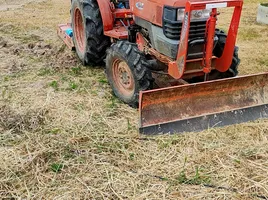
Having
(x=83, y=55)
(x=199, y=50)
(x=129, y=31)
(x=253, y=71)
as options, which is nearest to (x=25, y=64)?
(x=83, y=55)

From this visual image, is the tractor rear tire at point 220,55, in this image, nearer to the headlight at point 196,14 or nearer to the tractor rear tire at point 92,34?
the headlight at point 196,14

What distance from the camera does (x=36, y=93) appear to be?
5.25 metres

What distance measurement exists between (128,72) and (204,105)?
102 centimetres

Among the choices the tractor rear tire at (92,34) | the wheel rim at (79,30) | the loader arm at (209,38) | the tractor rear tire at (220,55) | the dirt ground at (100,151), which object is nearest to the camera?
the dirt ground at (100,151)

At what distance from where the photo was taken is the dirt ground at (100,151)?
11.1 ft

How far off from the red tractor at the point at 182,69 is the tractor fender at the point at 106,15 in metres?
0.25

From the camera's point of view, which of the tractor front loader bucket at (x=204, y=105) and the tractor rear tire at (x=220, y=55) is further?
the tractor rear tire at (x=220, y=55)

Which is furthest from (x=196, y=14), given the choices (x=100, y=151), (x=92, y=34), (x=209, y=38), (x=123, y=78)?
(x=92, y=34)

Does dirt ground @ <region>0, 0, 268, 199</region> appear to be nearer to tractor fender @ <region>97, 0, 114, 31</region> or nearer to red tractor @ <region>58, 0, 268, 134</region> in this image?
red tractor @ <region>58, 0, 268, 134</region>

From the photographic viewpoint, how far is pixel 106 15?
539 cm

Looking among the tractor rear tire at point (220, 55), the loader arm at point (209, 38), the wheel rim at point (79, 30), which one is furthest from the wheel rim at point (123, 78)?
the wheel rim at point (79, 30)

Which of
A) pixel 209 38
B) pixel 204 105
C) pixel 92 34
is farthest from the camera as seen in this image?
pixel 92 34

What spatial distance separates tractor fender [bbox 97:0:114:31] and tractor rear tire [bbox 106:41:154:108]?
2.00ft

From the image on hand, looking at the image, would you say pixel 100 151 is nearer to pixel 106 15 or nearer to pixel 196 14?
pixel 196 14
